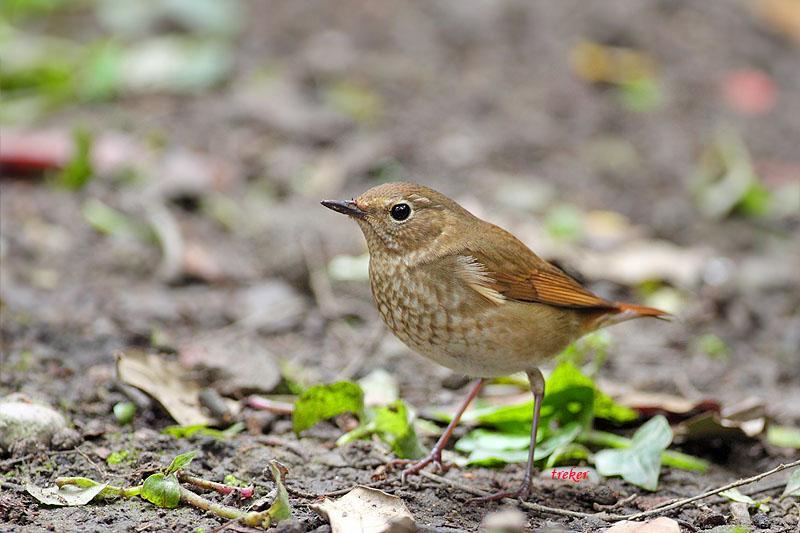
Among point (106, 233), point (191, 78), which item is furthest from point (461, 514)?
point (191, 78)

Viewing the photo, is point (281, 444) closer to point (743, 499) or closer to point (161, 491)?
point (161, 491)

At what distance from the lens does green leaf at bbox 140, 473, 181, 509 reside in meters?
3.86

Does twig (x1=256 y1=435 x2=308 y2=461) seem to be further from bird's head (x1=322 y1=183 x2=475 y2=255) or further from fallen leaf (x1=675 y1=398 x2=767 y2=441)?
fallen leaf (x1=675 y1=398 x2=767 y2=441)

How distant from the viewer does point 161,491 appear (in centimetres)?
386

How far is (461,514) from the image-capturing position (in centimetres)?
414

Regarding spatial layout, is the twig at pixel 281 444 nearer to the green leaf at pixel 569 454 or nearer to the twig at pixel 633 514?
the twig at pixel 633 514

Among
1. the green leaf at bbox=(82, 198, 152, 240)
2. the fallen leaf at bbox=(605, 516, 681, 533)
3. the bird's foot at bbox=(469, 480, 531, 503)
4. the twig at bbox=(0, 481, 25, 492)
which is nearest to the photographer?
the fallen leaf at bbox=(605, 516, 681, 533)

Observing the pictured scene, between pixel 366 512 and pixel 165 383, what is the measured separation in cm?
138

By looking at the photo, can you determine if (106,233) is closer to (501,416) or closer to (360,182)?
(360,182)

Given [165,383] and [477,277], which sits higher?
[477,277]

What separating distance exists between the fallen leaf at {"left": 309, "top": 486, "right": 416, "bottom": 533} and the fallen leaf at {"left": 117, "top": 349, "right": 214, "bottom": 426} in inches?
37.3

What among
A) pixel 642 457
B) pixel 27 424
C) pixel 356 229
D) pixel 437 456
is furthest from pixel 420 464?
pixel 356 229

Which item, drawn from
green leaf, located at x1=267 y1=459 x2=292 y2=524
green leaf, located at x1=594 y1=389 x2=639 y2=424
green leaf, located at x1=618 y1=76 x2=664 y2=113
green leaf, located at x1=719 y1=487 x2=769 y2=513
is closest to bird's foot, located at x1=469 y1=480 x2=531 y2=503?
green leaf, located at x1=594 y1=389 x2=639 y2=424

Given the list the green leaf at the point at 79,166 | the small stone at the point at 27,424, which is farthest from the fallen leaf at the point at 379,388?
the green leaf at the point at 79,166
